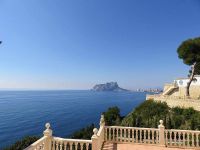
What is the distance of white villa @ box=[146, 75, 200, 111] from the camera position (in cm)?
2422

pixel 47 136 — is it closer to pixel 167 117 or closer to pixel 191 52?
pixel 167 117

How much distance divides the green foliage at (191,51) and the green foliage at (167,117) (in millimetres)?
8105

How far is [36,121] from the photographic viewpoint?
54.1 meters

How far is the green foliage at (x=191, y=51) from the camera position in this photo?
29.0 meters

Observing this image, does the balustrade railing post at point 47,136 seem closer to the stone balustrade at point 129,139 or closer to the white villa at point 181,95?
the stone balustrade at point 129,139

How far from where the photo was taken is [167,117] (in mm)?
23234

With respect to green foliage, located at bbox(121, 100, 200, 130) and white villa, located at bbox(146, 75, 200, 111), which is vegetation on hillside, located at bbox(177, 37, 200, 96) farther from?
green foliage, located at bbox(121, 100, 200, 130)

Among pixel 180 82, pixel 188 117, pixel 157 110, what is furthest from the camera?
pixel 180 82

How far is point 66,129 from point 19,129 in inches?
445

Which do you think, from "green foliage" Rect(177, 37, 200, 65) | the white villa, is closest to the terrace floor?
the white villa

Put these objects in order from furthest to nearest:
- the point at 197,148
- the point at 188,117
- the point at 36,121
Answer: the point at 36,121 → the point at 188,117 → the point at 197,148

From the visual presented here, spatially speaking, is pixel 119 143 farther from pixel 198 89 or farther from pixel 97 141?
pixel 198 89

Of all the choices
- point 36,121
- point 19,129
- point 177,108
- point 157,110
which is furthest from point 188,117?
point 36,121

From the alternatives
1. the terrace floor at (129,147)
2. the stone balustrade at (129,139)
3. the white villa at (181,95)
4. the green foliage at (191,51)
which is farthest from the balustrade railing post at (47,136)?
the green foliage at (191,51)
